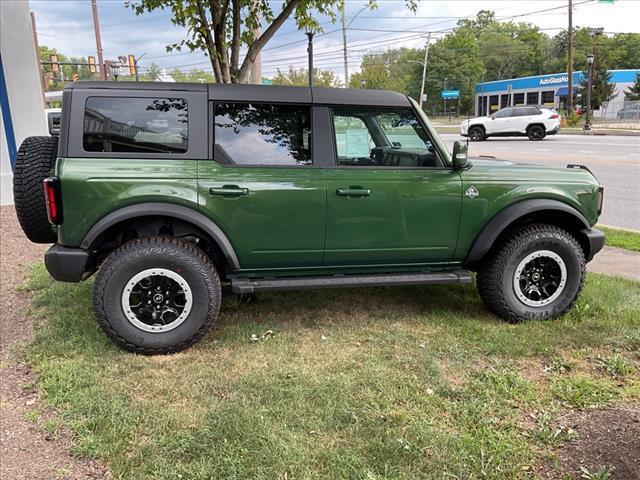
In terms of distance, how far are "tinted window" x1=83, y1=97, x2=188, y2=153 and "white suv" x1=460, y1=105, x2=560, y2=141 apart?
21952 mm

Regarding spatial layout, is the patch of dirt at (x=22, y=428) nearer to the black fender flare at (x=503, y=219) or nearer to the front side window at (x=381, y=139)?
the front side window at (x=381, y=139)

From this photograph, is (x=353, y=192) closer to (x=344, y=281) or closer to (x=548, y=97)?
(x=344, y=281)

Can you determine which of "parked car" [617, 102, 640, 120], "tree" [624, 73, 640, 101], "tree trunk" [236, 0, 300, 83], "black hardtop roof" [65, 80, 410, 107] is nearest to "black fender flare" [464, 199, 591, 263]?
"black hardtop roof" [65, 80, 410, 107]

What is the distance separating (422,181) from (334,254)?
855mm

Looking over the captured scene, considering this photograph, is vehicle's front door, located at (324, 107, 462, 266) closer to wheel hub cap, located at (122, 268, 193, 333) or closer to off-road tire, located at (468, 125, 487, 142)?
wheel hub cap, located at (122, 268, 193, 333)

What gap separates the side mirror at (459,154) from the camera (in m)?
3.84

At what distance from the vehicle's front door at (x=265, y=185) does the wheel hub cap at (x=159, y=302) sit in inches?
18.8

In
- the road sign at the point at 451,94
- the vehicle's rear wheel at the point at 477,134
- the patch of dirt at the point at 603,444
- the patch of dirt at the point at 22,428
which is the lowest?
the patch of dirt at the point at 603,444

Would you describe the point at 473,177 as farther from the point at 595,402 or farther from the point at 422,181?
the point at 595,402

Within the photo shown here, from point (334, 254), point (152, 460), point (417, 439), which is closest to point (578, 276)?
point (334, 254)

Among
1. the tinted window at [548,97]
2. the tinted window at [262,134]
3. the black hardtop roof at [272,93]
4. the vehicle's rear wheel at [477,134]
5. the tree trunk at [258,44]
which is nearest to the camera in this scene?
the black hardtop roof at [272,93]

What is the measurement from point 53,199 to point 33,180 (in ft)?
1.55

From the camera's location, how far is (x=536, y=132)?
81.5 ft

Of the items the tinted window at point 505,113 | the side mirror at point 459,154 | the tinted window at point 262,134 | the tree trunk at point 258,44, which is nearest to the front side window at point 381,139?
the side mirror at point 459,154
